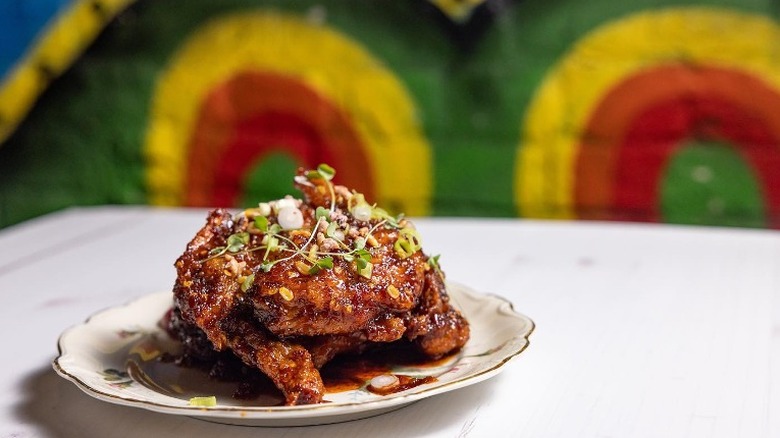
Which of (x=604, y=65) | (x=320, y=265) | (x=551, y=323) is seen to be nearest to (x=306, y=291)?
(x=320, y=265)

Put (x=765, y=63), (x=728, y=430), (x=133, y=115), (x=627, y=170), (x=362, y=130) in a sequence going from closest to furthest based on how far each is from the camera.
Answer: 1. (x=728, y=430)
2. (x=765, y=63)
3. (x=627, y=170)
4. (x=362, y=130)
5. (x=133, y=115)

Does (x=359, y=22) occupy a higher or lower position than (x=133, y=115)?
higher

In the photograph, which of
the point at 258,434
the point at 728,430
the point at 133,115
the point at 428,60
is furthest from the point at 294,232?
the point at 133,115

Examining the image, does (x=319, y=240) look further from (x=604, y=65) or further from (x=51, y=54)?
(x=51, y=54)

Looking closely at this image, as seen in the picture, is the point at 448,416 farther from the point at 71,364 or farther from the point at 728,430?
the point at 71,364

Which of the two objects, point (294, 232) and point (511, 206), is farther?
point (511, 206)

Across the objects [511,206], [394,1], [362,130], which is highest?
[394,1]
